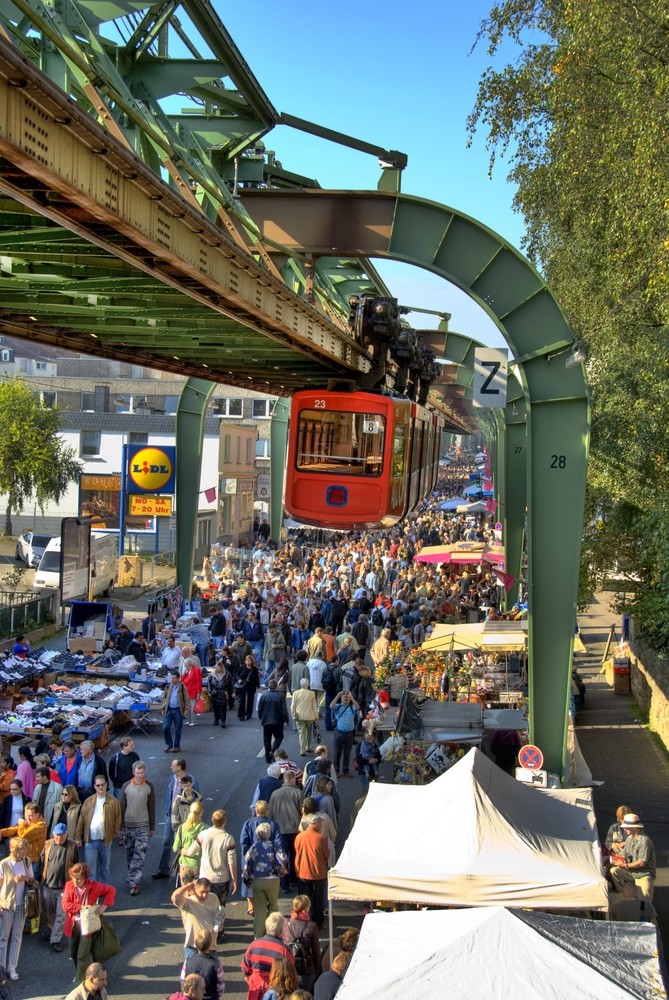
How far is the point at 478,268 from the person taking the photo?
43.8 feet

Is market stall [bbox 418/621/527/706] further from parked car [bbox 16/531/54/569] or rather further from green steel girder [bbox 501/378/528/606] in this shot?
parked car [bbox 16/531/54/569]

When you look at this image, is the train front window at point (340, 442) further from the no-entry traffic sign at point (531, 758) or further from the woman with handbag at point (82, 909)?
the woman with handbag at point (82, 909)

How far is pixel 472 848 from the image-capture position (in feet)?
27.2

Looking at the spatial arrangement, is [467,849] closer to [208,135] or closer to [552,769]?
[552,769]

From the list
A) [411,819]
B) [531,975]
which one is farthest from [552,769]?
[531,975]

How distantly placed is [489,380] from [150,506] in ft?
46.6

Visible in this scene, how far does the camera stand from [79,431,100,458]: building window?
47031 millimetres

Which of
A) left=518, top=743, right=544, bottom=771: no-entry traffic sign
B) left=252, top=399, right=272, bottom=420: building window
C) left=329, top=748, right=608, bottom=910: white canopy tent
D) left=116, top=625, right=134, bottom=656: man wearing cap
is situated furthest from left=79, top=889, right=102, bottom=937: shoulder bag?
left=252, top=399, right=272, bottom=420: building window

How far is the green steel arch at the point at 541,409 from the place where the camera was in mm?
13148

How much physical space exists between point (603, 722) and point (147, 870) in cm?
962

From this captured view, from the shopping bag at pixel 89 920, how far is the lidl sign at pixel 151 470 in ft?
59.5

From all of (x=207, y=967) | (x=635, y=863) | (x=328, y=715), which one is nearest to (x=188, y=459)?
(x=328, y=715)

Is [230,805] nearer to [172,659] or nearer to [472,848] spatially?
[172,659]

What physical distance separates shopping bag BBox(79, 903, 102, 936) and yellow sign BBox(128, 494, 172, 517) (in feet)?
65.3
